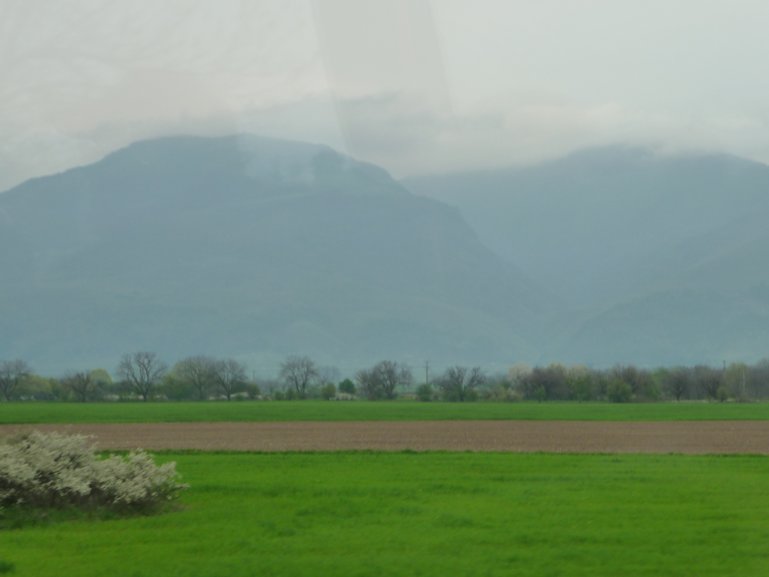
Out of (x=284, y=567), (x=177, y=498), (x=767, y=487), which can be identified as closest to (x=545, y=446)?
(x=767, y=487)

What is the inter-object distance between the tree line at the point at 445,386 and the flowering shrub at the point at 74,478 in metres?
82.9

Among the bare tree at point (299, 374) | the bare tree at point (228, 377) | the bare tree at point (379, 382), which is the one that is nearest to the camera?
the bare tree at point (228, 377)

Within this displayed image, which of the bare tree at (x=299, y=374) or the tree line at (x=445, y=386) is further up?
the bare tree at (x=299, y=374)

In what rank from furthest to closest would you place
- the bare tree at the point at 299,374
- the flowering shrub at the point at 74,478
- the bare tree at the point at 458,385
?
1. the bare tree at the point at 299,374
2. the bare tree at the point at 458,385
3. the flowering shrub at the point at 74,478

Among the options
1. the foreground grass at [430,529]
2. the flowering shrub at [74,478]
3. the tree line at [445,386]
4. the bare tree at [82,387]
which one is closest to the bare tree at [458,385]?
the tree line at [445,386]

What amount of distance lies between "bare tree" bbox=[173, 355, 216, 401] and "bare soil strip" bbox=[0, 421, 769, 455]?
53.8m

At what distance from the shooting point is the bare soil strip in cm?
3603

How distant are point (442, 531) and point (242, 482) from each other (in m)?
7.91

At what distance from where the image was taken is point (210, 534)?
53.0 feet

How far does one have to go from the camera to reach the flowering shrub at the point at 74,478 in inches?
701

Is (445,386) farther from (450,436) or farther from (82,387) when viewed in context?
(450,436)

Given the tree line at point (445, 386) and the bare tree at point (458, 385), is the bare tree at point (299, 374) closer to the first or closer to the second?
the tree line at point (445, 386)

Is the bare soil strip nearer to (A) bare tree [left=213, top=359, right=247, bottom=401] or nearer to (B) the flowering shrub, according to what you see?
(B) the flowering shrub

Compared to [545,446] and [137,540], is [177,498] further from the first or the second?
[545,446]
